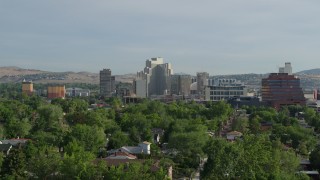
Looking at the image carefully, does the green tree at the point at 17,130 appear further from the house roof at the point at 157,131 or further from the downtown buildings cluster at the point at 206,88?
the downtown buildings cluster at the point at 206,88

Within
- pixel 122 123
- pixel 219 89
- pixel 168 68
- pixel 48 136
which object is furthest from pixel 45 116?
pixel 168 68

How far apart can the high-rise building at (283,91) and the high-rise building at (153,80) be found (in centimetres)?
4686

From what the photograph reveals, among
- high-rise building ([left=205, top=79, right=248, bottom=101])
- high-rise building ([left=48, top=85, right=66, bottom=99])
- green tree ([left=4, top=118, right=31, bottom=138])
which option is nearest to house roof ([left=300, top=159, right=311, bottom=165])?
green tree ([left=4, top=118, right=31, bottom=138])

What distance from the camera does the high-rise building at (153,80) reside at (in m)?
134

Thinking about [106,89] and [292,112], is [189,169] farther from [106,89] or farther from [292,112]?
[106,89]

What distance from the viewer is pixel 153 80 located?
139000mm

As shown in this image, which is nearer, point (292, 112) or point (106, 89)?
point (292, 112)

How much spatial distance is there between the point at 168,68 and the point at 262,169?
120450mm

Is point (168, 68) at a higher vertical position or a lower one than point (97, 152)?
higher

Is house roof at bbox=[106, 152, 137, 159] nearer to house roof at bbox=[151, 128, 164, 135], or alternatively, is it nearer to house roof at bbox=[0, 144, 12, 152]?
house roof at bbox=[0, 144, 12, 152]

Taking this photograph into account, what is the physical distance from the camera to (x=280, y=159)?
31172 mm

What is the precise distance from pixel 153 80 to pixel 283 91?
5423cm

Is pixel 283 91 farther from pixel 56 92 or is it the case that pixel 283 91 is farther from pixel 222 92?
pixel 56 92

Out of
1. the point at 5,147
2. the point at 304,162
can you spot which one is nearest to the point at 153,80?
the point at 5,147
